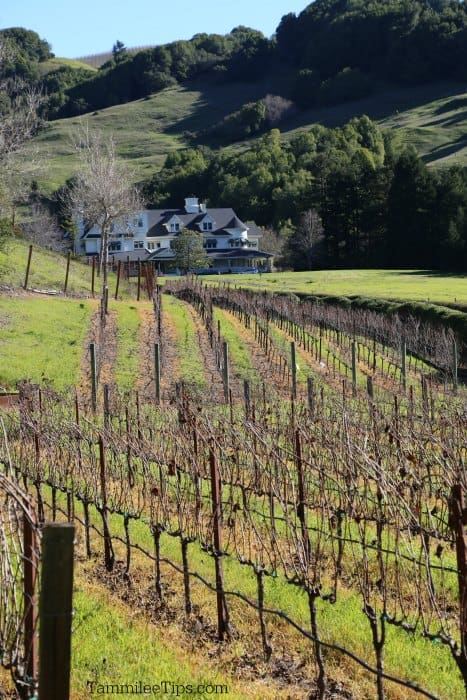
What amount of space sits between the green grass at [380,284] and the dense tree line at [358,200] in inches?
224

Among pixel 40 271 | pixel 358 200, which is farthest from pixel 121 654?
pixel 358 200

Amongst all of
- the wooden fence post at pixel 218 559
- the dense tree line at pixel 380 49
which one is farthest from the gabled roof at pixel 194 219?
the wooden fence post at pixel 218 559

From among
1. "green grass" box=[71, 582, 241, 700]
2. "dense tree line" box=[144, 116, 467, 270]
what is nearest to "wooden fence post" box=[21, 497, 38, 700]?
"green grass" box=[71, 582, 241, 700]

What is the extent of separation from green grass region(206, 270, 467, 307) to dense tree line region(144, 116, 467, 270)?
568 cm

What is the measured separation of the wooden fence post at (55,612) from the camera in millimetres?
3127

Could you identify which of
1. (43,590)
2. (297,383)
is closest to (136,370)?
(297,383)

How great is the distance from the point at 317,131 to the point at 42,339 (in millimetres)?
87859

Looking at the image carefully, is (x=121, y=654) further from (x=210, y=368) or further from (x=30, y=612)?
(x=210, y=368)

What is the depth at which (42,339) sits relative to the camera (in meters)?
21.5

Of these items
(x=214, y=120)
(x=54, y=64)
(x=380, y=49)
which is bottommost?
(x=214, y=120)

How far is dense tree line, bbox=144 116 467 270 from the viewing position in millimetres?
62344

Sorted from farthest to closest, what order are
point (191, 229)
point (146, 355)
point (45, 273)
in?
point (191, 229) < point (45, 273) < point (146, 355)

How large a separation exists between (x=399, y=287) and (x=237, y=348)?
22993mm

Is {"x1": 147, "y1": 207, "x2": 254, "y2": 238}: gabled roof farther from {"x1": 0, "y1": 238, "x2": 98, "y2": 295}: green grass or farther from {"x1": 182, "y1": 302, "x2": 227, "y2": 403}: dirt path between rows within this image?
{"x1": 182, "y1": 302, "x2": 227, "y2": 403}: dirt path between rows
